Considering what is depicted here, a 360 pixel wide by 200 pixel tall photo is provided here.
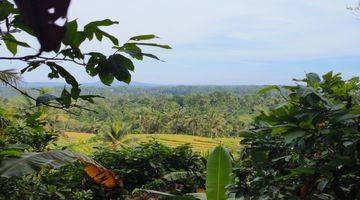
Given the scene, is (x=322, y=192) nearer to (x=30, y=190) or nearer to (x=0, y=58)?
(x=0, y=58)

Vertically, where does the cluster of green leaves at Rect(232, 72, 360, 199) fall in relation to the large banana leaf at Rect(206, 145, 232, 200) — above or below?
above

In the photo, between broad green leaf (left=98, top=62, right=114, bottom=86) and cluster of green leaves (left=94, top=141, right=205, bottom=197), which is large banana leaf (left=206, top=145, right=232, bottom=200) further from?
cluster of green leaves (left=94, top=141, right=205, bottom=197)

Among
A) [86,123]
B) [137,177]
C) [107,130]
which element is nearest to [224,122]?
[86,123]

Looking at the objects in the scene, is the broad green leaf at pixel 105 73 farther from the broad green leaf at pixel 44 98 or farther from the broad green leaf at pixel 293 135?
the broad green leaf at pixel 293 135

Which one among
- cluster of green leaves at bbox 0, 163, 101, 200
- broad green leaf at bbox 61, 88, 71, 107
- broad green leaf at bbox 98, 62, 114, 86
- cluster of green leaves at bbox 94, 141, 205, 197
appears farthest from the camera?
cluster of green leaves at bbox 94, 141, 205, 197

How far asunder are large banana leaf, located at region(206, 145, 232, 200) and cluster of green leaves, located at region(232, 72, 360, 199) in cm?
16

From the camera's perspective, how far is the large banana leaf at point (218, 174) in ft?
5.26

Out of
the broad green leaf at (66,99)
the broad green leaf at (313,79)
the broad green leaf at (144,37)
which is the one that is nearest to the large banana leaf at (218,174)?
the broad green leaf at (313,79)

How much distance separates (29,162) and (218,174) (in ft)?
3.20

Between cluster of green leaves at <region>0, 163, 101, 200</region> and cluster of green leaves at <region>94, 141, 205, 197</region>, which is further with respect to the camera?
cluster of green leaves at <region>94, 141, 205, 197</region>

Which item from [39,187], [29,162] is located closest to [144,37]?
[29,162]

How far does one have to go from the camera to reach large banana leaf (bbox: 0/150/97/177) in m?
1.80

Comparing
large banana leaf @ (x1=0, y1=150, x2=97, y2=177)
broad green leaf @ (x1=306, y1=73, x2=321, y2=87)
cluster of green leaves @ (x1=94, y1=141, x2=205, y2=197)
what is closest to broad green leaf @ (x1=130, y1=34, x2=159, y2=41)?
broad green leaf @ (x1=306, y1=73, x2=321, y2=87)

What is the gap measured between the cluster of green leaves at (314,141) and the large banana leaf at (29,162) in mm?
1029
